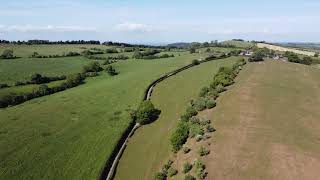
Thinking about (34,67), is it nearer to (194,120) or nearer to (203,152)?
(194,120)

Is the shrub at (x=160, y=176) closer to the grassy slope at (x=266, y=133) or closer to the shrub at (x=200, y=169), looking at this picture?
the shrub at (x=200, y=169)

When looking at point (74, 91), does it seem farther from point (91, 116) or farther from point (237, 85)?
point (237, 85)

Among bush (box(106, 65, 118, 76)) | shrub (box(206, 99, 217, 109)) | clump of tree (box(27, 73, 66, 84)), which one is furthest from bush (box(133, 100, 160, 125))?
bush (box(106, 65, 118, 76))

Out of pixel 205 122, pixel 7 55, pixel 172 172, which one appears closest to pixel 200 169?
pixel 172 172

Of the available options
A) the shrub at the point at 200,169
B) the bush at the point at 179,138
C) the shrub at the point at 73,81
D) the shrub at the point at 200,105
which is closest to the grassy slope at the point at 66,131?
the shrub at the point at 73,81

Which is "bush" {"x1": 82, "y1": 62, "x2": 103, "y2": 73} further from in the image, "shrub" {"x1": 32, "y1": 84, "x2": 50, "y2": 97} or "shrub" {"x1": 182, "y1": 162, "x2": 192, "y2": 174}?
"shrub" {"x1": 182, "y1": 162, "x2": 192, "y2": 174}

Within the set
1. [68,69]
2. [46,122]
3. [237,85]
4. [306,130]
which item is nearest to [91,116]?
[46,122]

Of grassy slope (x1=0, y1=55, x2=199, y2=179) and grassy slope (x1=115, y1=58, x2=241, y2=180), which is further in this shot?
grassy slope (x1=115, y1=58, x2=241, y2=180)
